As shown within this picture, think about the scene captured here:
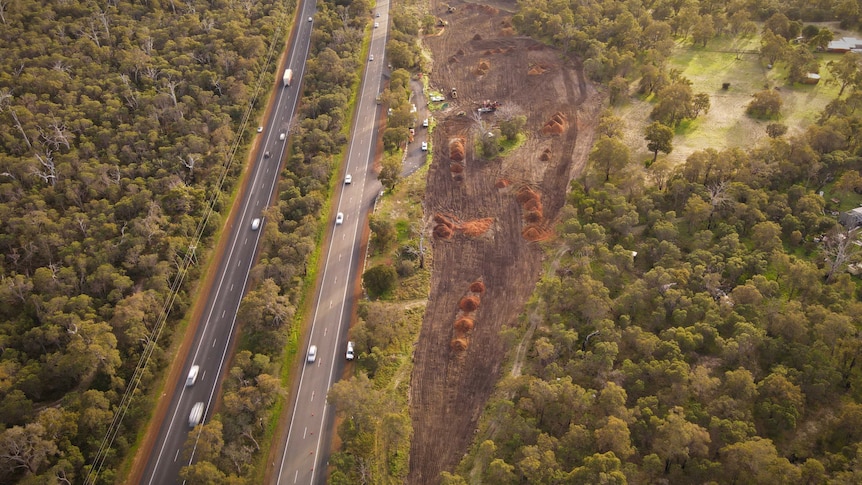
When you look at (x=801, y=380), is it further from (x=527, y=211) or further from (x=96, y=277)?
(x=96, y=277)

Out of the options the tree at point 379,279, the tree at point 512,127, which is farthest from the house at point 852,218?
the tree at point 379,279

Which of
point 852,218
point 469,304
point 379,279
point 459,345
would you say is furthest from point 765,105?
point 379,279

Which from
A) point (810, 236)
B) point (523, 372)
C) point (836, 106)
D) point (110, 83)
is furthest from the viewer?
point (110, 83)

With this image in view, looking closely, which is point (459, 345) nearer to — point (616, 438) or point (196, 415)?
point (616, 438)

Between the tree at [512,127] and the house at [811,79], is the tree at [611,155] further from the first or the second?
the house at [811,79]

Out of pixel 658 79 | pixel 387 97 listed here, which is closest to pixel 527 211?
pixel 387 97

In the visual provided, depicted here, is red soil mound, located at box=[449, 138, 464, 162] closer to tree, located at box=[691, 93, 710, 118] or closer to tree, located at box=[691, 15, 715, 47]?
tree, located at box=[691, 93, 710, 118]

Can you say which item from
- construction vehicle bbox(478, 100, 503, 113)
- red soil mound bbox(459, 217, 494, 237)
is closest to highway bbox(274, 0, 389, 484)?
red soil mound bbox(459, 217, 494, 237)
